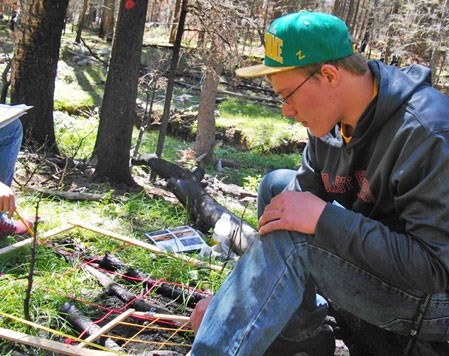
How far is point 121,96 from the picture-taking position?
5.41 metres

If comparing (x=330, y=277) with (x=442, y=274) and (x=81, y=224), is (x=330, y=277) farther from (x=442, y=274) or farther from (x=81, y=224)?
(x=81, y=224)

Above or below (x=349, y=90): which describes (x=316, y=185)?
below

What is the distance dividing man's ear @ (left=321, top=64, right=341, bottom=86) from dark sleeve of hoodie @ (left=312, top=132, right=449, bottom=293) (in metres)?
0.38

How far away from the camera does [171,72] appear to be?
Answer: 660 centimetres

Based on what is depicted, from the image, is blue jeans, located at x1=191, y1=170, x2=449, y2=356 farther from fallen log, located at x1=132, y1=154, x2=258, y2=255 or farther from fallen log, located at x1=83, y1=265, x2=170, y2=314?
fallen log, located at x1=132, y1=154, x2=258, y2=255

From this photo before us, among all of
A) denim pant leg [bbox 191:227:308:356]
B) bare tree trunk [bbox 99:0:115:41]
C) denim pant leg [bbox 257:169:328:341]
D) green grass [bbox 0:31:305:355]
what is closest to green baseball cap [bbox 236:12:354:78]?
denim pant leg [bbox 191:227:308:356]

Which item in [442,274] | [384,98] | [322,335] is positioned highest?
[384,98]

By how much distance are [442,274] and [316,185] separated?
0.81 meters

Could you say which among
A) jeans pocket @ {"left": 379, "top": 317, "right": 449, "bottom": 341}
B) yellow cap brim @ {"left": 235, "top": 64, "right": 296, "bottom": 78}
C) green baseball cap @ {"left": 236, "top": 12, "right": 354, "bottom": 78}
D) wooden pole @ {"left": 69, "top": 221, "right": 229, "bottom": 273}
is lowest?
wooden pole @ {"left": 69, "top": 221, "right": 229, "bottom": 273}

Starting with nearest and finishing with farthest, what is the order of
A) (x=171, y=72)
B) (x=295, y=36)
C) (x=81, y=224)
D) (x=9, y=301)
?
(x=295, y=36)
(x=9, y=301)
(x=81, y=224)
(x=171, y=72)

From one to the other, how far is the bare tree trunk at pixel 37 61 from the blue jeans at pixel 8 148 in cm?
190

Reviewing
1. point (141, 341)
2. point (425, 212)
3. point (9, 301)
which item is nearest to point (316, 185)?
point (425, 212)

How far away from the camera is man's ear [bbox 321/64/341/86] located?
1916mm

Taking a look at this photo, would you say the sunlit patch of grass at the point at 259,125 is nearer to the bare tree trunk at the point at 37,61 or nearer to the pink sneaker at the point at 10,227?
the bare tree trunk at the point at 37,61
